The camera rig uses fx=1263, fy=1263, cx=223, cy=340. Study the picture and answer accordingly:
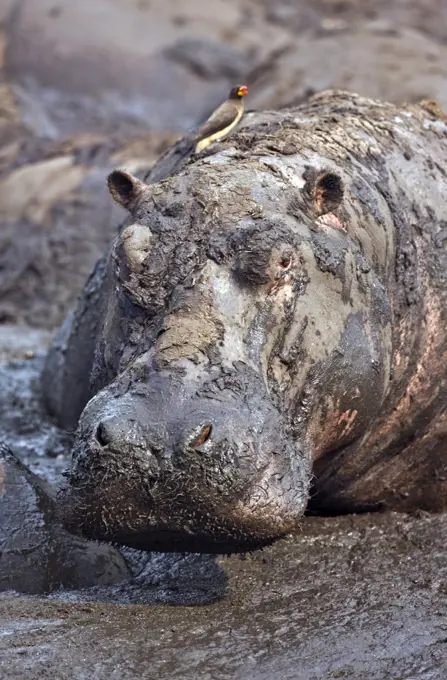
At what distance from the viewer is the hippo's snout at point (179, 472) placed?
3.94 metres

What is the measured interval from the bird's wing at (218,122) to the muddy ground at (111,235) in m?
1.88

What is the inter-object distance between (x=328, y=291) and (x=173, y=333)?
2.50 ft

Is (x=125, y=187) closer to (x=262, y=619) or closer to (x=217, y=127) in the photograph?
(x=217, y=127)

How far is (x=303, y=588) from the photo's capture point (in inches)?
186

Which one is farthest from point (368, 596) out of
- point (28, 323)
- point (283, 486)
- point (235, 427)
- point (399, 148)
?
point (28, 323)

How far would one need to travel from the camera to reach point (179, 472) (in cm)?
393

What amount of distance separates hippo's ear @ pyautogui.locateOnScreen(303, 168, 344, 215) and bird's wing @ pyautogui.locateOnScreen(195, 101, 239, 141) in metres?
1.11

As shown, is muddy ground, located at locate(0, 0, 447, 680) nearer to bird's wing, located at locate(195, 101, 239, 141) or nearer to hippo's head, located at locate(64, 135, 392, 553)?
hippo's head, located at locate(64, 135, 392, 553)

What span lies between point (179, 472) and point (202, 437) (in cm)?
13

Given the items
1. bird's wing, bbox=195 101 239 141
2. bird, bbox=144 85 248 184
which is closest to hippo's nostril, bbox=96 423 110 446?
bird, bbox=144 85 248 184

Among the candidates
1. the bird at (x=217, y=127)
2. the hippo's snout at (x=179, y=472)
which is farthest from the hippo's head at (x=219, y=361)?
the bird at (x=217, y=127)

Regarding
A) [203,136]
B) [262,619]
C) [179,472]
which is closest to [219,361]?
[179,472]

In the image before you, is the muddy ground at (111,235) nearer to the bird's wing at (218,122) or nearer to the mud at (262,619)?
the mud at (262,619)

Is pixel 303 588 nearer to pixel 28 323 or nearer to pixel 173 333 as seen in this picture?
pixel 173 333
